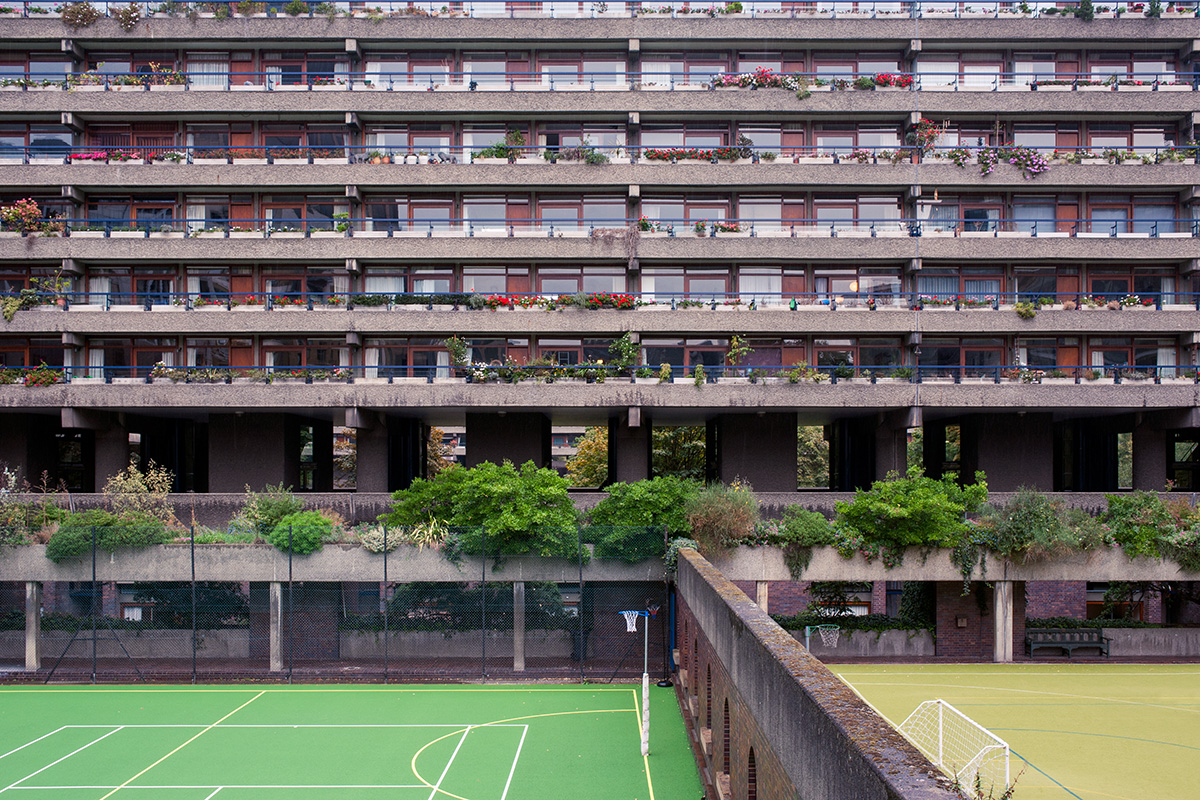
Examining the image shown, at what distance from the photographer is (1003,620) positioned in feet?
84.8

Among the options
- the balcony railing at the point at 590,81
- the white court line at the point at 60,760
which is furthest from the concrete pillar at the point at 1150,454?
the white court line at the point at 60,760

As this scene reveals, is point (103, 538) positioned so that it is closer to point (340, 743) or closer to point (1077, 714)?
point (340, 743)

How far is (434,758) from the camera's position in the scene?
18.0 meters

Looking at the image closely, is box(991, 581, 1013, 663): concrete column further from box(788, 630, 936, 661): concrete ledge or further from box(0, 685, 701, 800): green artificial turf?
box(0, 685, 701, 800): green artificial turf

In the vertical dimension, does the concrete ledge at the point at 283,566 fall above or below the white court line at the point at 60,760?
above

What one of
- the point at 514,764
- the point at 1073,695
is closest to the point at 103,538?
the point at 514,764

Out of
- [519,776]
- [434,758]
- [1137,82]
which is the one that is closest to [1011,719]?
[519,776]

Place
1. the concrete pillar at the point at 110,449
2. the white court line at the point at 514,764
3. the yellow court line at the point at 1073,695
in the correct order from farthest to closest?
the concrete pillar at the point at 110,449 → the yellow court line at the point at 1073,695 → the white court line at the point at 514,764

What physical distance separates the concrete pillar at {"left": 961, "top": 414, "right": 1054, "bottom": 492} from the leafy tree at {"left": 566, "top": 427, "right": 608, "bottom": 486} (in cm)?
2820

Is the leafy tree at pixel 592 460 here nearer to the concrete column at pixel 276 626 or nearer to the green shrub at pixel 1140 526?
the concrete column at pixel 276 626

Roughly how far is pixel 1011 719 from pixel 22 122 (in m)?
44.4

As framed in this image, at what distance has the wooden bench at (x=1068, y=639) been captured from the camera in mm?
26688

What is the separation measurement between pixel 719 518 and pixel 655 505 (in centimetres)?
201

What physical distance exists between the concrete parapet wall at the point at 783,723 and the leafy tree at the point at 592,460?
44283mm
